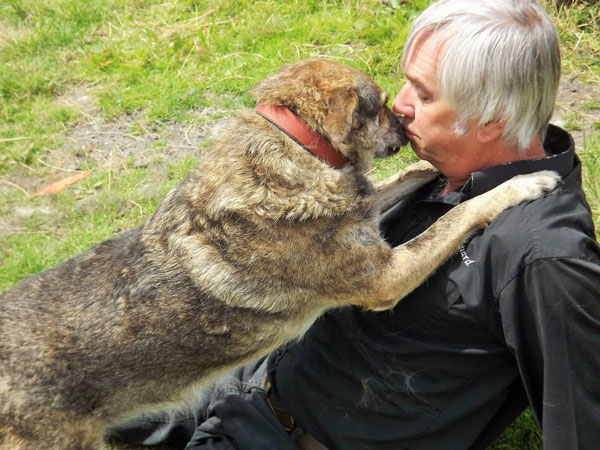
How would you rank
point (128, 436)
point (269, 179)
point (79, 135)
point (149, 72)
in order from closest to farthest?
point (269, 179) < point (128, 436) < point (79, 135) < point (149, 72)

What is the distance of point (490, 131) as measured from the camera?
3.05 metres

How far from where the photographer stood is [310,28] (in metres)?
7.32

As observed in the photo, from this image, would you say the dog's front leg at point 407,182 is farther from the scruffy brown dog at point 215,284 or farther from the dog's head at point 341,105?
the scruffy brown dog at point 215,284

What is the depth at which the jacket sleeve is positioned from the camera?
8.21 feet

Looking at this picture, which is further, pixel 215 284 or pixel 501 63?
pixel 215 284

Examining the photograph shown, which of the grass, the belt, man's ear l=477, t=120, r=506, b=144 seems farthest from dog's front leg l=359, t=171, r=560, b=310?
the grass

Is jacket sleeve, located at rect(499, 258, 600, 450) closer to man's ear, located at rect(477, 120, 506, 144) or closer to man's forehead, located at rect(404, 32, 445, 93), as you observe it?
man's ear, located at rect(477, 120, 506, 144)

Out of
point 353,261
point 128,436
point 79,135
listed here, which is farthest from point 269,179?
point 79,135

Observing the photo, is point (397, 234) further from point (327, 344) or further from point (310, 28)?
point (310, 28)

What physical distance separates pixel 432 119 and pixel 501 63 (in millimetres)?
431

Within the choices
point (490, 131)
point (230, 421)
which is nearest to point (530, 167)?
point (490, 131)

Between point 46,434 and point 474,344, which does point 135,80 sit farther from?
point 474,344

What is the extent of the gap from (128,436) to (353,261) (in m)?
2.08

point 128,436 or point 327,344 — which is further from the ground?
point 327,344
